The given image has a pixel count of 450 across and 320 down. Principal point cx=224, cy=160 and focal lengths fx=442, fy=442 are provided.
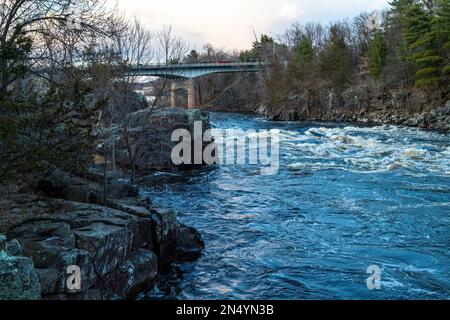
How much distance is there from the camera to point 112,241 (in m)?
7.78

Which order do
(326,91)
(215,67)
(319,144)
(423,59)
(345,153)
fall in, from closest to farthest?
1. (345,153)
2. (319,144)
3. (423,59)
4. (326,91)
5. (215,67)

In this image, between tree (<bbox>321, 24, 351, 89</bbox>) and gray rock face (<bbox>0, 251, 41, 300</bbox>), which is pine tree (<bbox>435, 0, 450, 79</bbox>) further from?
gray rock face (<bbox>0, 251, 41, 300</bbox>)

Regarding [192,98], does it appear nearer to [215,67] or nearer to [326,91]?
[215,67]

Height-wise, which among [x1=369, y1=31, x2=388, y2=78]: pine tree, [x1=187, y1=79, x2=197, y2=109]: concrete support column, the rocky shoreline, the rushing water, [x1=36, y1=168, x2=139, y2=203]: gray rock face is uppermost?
[x1=369, y1=31, x2=388, y2=78]: pine tree

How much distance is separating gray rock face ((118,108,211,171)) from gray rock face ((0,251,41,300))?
15208mm

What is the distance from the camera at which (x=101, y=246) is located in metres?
7.46

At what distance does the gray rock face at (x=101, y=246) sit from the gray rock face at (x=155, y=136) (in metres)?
10.6

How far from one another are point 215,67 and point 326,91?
58.2 feet

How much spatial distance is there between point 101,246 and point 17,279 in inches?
93.3

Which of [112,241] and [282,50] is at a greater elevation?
[282,50]

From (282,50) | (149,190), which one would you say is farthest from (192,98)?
(149,190)

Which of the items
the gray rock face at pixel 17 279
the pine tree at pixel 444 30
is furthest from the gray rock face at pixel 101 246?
the pine tree at pixel 444 30

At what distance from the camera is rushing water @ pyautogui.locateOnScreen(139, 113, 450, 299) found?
841cm

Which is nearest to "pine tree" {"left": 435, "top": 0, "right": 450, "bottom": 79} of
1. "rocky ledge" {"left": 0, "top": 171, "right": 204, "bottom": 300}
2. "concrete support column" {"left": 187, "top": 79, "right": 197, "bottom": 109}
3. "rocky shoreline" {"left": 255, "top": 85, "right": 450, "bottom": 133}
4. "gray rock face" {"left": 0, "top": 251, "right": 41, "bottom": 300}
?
"rocky shoreline" {"left": 255, "top": 85, "right": 450, "bottom": 133}
